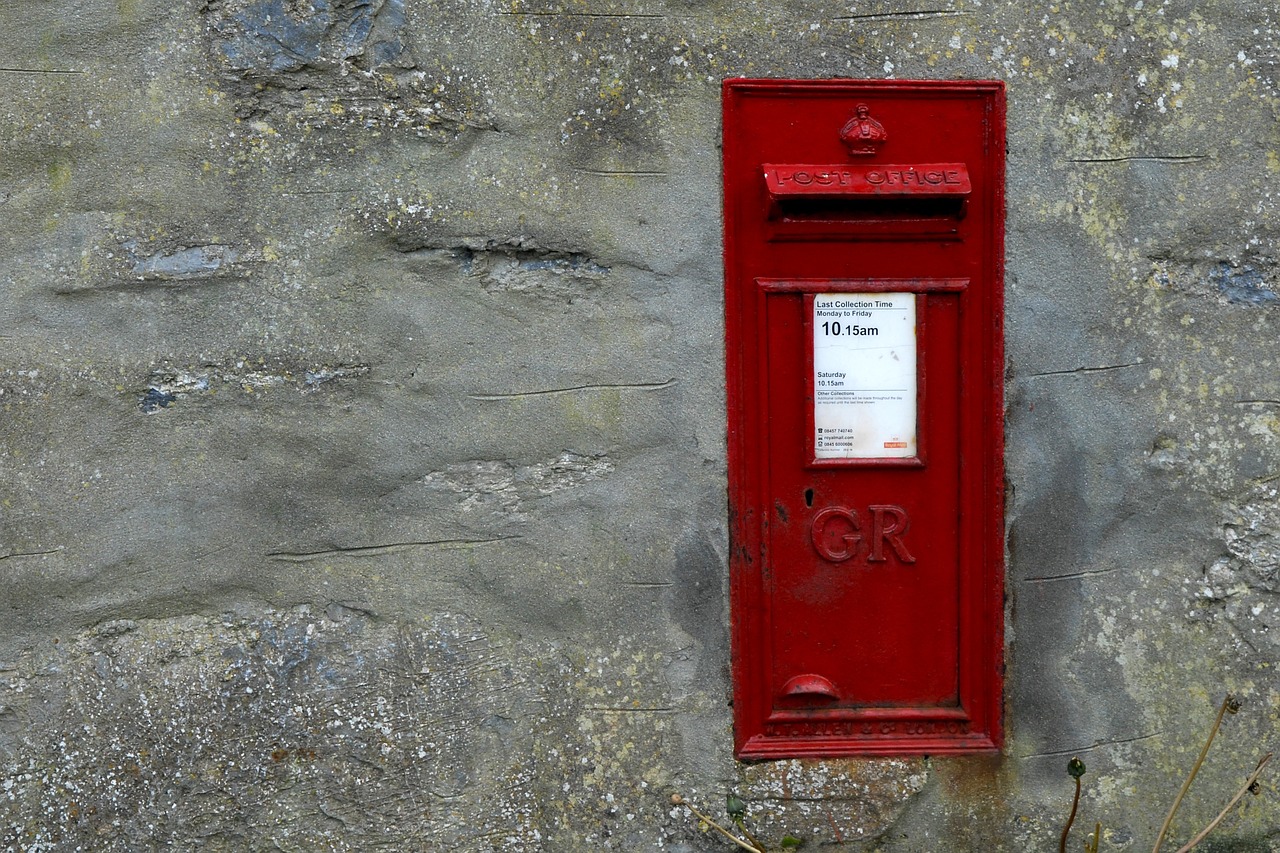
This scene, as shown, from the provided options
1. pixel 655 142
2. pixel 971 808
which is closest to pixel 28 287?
pixel 655 142

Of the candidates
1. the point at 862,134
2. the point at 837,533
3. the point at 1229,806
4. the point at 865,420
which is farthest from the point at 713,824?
the point at 862,134

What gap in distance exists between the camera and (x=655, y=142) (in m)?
2.15

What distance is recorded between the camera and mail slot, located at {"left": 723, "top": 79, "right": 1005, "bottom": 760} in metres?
2.15

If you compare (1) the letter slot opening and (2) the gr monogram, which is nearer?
(1) the letter slot opening

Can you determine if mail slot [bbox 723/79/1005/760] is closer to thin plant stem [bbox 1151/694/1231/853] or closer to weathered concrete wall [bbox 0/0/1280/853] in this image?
weathered concrete wall [bbox 0/0/1280/853]

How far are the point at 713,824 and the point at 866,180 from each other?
59.9 inches

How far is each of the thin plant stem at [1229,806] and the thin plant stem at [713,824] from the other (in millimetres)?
982

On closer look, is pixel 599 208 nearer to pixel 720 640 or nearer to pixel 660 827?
pixel 720 640

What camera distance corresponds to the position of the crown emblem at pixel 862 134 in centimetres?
211

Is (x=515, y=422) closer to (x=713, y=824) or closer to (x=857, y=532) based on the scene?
(x=857, y=532)

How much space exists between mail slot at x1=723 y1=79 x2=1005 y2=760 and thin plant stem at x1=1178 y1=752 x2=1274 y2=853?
461mm

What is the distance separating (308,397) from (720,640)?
43.9 inches

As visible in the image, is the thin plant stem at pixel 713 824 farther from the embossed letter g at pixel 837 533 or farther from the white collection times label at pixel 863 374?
the white collection times label at pixel 863 374

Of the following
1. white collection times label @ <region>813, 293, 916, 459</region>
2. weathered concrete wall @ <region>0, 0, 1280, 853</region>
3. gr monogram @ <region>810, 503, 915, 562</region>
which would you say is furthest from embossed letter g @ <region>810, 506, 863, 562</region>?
weathered concrete wall @ <region>0, 0, 1280, 853</region>
